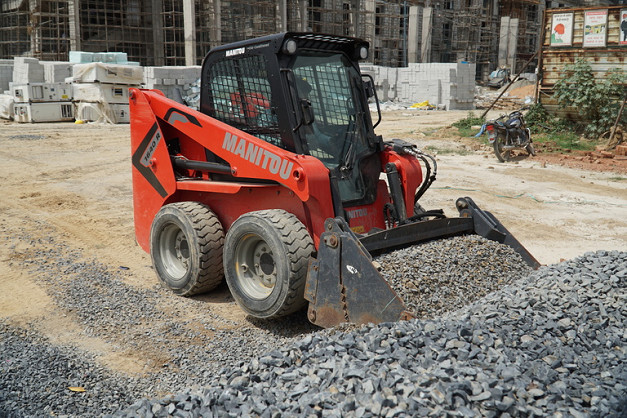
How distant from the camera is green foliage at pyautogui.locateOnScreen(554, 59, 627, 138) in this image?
15.7 metres

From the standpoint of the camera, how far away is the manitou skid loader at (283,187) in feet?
15.9

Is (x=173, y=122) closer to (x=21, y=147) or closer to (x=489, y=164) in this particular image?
(x=489, y=164)

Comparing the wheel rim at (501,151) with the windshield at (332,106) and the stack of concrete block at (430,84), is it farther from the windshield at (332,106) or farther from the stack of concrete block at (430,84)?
the stack of concrete block at (430,84)

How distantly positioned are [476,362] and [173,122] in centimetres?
385

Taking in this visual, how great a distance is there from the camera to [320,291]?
4.79 meters

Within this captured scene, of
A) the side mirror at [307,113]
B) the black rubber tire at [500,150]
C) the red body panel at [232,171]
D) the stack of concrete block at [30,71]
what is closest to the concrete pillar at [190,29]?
the stack of concrete block at [30,71]

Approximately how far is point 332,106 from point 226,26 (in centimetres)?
2946

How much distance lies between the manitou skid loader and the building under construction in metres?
24.7

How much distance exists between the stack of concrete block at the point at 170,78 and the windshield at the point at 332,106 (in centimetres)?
1851

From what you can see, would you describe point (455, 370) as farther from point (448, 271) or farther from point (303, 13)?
point (303, 13)

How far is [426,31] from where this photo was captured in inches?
1517

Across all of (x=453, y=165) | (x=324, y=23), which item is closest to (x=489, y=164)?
(x=453, y=165)

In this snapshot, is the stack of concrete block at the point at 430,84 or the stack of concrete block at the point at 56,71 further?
the stack of concrete block at the point at 430,84

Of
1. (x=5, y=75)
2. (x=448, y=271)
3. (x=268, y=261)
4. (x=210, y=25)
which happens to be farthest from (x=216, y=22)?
(x=448, y=271)
